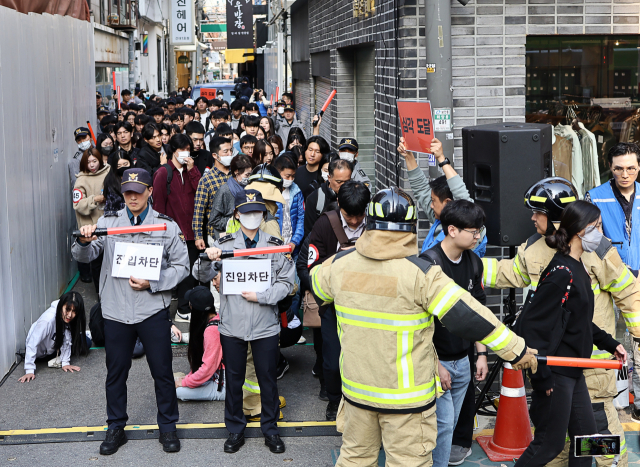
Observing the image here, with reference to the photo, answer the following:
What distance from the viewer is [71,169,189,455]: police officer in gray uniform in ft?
17.3

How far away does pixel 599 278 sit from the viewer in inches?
175

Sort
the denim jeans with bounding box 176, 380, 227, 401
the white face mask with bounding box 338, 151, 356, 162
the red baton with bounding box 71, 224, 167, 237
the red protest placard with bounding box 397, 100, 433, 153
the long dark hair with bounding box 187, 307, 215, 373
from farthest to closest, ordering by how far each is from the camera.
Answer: the white face mask with bounding box 338, 151, 356, 162, the denim jeans with bounding box 176, 380, 227, 401, the long dark hair with bounding box 187, 307, 215, 373, the red protest placard with bounding box 397, 100, 433, 153, the red baton with bounding box 71, 224, 167, 237

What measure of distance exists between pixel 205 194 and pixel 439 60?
321 centimetres

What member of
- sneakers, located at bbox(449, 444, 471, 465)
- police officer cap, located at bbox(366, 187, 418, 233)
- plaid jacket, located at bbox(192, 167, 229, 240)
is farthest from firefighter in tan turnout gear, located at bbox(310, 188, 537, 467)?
plaid jacket, located at bbox(192, 167, 229, 240)

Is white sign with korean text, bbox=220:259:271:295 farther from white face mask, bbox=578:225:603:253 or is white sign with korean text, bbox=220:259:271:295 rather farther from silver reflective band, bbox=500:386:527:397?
white face mask, bbox=578:225:603:253

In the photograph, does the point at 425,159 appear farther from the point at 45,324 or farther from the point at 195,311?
the point at 45,324

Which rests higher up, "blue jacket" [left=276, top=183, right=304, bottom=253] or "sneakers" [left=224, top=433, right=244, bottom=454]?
"blue jacket" [left=276, top=183, right=304, bottom=253]

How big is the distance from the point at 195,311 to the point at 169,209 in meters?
2.62

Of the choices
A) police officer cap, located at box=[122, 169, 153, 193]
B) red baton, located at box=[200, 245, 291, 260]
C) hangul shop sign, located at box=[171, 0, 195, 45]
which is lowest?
red baton, located at box=[200, 245, 291, 260]

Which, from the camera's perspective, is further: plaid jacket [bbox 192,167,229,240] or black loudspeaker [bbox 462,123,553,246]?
plaid jacket [bbox 192,167,229,240]

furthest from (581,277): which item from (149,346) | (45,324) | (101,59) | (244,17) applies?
(244,17)

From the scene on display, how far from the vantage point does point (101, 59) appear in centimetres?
2189

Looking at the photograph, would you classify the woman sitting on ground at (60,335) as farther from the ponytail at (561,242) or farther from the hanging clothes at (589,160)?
the hanging clothes at (589,160)

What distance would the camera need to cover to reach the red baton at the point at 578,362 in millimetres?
4004
